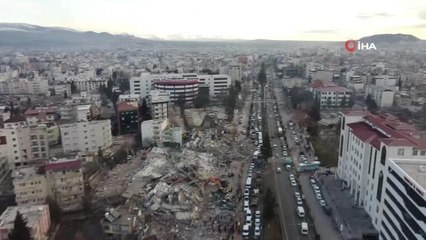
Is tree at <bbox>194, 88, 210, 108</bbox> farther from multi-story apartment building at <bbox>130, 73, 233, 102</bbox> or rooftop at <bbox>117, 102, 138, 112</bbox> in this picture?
rooftop at <bbox>117, 102, 138, 112</bbox>

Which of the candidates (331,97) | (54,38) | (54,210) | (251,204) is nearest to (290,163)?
(251,204)

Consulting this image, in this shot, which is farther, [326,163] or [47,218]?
[326,163]

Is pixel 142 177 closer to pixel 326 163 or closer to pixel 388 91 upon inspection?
pixel 326 163

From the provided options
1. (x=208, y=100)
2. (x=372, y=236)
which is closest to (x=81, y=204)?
(x=372, y=236)

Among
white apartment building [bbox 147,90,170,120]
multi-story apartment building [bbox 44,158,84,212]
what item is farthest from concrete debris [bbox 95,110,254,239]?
white apartment building [bbox 147,90,170,120]

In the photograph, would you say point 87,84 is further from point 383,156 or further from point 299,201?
point 383,156
